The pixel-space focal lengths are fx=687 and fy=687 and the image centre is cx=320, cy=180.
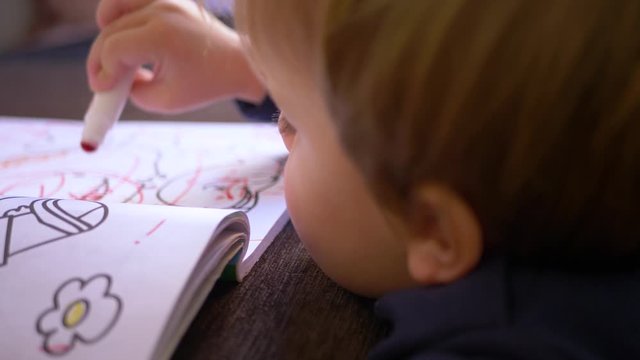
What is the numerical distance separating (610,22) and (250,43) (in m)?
0.19

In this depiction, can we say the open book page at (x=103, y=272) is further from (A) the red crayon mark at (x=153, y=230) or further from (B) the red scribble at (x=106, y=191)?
(B) the red scribble at (x=106, y=191)

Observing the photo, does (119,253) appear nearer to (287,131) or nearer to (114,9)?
(287,131)

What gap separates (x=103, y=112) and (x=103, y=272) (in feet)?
0.66

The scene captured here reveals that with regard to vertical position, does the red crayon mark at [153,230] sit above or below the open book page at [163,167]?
above

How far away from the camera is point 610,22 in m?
0.29

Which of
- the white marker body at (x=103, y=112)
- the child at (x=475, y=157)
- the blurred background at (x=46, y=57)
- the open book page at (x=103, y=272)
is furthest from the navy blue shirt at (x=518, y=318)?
the blurred background at (x=46, y=57)

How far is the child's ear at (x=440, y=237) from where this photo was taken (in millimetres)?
334

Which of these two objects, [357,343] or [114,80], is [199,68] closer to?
[114,80]

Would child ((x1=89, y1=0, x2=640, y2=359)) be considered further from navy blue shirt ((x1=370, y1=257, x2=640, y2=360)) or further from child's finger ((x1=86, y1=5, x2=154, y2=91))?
child's finger ((x1=86, y1=5, x2=154, y2=91))

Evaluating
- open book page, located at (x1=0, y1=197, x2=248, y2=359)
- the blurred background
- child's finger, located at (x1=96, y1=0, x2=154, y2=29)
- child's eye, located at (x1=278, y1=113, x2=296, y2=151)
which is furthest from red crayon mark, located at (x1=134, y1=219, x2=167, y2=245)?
the blurred background

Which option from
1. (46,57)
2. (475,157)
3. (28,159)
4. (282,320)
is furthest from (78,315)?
(46,57)

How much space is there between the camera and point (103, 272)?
39cm

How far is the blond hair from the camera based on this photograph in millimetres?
295

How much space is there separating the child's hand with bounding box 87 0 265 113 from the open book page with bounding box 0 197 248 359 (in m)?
0.15
